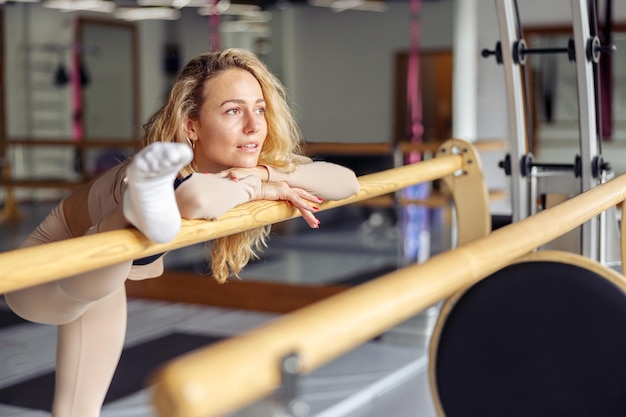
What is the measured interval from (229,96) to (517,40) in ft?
3.60

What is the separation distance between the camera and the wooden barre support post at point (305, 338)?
2.33 feet

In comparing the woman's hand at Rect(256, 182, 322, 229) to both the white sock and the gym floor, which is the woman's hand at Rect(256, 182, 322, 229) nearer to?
the white sock

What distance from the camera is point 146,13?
12234 mm

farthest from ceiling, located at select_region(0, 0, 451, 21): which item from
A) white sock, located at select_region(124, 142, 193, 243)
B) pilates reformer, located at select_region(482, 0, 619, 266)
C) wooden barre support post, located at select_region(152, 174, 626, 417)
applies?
wooden barre support post, located at select_region(152, 174, 626, 417)

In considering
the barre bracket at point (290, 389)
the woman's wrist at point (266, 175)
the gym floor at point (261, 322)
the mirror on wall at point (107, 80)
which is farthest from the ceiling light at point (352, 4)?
the barre bracket at point (290, 389)

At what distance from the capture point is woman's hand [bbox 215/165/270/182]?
5.94ft

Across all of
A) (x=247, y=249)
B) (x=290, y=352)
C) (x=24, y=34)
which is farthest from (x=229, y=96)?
(x=24, y=34)

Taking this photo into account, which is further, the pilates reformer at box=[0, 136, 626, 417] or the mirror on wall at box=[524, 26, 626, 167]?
the mirror on wall at box=[524, 26, 626, 167]

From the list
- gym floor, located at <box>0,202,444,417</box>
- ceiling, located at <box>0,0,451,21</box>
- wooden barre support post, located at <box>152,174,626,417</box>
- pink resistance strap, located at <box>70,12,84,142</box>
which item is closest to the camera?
wooden barre support post, located at <box>152,174,626,417</box>

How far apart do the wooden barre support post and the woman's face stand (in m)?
0.83

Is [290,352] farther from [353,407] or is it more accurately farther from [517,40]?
[353,407]

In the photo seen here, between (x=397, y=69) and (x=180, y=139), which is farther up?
(x=397, y=69)

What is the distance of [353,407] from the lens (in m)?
3.66

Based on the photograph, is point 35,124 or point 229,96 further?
point 35,124
